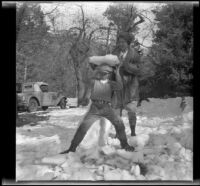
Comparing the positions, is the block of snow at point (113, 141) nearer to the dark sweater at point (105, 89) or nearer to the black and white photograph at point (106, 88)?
the black and white photograph at point (106, 88)

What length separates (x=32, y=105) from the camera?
12.0 feet

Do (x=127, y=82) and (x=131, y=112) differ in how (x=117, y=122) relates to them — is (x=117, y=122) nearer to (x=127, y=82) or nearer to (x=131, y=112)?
(x=131, y=112)

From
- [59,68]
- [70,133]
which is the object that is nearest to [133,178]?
[70,133]

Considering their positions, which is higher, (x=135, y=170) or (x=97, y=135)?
(x=97, y=135)

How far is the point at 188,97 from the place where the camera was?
11.4 feet

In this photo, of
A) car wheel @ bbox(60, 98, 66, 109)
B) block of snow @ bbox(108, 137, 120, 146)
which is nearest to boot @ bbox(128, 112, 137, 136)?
block of snow @ bbox(108, 137, 120, 146)

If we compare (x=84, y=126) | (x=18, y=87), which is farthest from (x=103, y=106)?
(x=18, y=87)

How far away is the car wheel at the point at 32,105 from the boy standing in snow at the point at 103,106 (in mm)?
738

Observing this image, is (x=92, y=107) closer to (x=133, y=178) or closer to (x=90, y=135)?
(x=90, y=135)

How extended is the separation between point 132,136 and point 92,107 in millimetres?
689

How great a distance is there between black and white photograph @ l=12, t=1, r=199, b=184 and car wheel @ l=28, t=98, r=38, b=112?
0.01 meters

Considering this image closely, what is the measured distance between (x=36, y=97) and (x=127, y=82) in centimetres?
134
